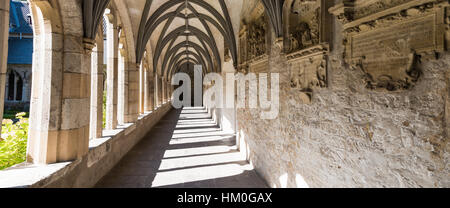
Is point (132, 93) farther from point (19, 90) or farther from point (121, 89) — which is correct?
point (19, 90)

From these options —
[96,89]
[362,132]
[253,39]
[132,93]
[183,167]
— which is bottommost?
[183,167]

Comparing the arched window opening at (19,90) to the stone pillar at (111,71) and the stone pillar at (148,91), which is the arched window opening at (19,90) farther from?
the stone pillar at (111,71)

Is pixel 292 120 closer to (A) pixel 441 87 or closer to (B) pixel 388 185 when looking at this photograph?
(B) pixel 388 185

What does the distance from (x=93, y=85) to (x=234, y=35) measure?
140 inches

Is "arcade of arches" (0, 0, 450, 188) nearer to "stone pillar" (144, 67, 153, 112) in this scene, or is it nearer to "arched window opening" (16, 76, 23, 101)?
"stone pillar" (144, 67, 153, 112)

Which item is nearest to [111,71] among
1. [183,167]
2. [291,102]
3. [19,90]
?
[183,167]

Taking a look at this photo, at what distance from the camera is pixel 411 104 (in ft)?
4.89

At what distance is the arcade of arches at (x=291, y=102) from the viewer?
1.45 meters

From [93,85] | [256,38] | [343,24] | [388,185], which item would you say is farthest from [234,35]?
[388,185]

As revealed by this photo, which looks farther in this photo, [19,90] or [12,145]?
[19,90]

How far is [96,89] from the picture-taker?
4109 mm

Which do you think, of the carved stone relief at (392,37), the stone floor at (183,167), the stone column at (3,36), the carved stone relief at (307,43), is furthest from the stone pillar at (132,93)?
the carved stone relief at (392,37)

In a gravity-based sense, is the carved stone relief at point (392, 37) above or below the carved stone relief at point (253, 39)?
below

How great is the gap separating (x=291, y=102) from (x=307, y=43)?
811 mm
